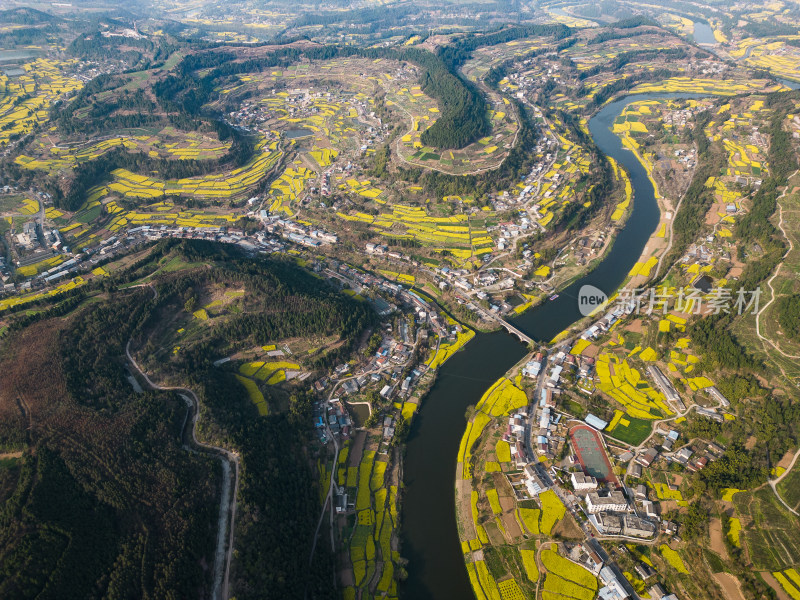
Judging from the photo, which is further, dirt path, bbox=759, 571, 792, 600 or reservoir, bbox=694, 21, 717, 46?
reservoir, bbox=694, 21, 717, 46

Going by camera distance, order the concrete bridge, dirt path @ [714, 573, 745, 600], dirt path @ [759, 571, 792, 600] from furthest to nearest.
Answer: the concrete bridge < dirt path @ [714, 573, 745, 600] < dirt path @ [759, 571, 792, 600]

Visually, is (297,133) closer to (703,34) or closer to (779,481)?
(779,481)

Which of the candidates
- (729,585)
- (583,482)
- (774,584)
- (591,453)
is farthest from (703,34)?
(729,585)

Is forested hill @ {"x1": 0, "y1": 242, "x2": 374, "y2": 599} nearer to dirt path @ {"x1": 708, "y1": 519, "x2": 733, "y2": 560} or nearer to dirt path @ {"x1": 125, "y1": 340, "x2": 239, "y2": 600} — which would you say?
dirt path @ {"x1": 125, "y1": 340, "x2": 239, "y2": 600}

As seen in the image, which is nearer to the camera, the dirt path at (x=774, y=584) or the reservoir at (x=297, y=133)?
the dirt path at (x=774, y=584)

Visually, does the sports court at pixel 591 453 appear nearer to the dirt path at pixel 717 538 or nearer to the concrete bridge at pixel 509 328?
the dirt path at pixel 717 538

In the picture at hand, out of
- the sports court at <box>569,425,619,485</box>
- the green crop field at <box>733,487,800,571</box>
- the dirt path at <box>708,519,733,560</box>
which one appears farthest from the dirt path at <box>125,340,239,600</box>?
the green crop field at <box>733,487,800,571</box>

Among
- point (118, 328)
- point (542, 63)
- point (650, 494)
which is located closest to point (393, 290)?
point (118, 328)

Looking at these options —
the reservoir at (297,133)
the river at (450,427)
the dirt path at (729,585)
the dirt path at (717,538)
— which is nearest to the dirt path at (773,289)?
the river at (450,427)
